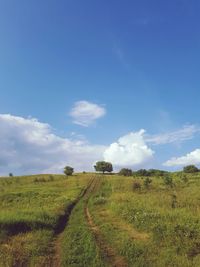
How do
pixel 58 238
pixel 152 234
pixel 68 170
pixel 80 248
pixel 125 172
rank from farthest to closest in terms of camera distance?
1. pixel 125 172
2. pixel 68 170
3. pixel 58 238
4. pixel 152 234
5. pixel 80 248

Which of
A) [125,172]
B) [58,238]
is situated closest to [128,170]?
[125,172]

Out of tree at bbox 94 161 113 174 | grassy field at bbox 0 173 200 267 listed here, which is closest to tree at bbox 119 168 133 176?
tree at bbox 94 161 113 174

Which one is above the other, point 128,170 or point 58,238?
point 128,170

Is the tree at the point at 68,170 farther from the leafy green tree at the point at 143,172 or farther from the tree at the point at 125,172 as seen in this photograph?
the leafy green tree at the point at 143,172

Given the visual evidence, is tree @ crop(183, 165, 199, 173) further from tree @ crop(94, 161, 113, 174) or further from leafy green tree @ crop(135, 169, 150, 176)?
tree @ crop(94, 161, 113, 174)

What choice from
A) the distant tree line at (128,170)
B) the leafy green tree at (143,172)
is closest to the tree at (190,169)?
the distant tree line at (128,170)

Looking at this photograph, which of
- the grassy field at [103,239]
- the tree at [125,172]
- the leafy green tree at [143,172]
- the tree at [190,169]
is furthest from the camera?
the tree at [125,172]

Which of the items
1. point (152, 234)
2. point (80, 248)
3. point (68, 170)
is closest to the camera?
point (80, 248)

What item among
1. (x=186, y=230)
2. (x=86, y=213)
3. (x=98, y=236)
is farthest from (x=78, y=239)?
(x=86, y=213)

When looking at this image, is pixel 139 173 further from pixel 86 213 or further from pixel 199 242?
pixel 199 242

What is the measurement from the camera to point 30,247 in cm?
1519

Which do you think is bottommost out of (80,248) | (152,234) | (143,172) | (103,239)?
(80,248)

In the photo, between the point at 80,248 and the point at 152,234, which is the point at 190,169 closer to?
the point at 152,234

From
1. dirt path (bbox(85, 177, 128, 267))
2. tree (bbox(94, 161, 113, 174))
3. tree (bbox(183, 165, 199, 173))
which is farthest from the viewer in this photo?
tree (bbox(94, 161, 113, 174))
